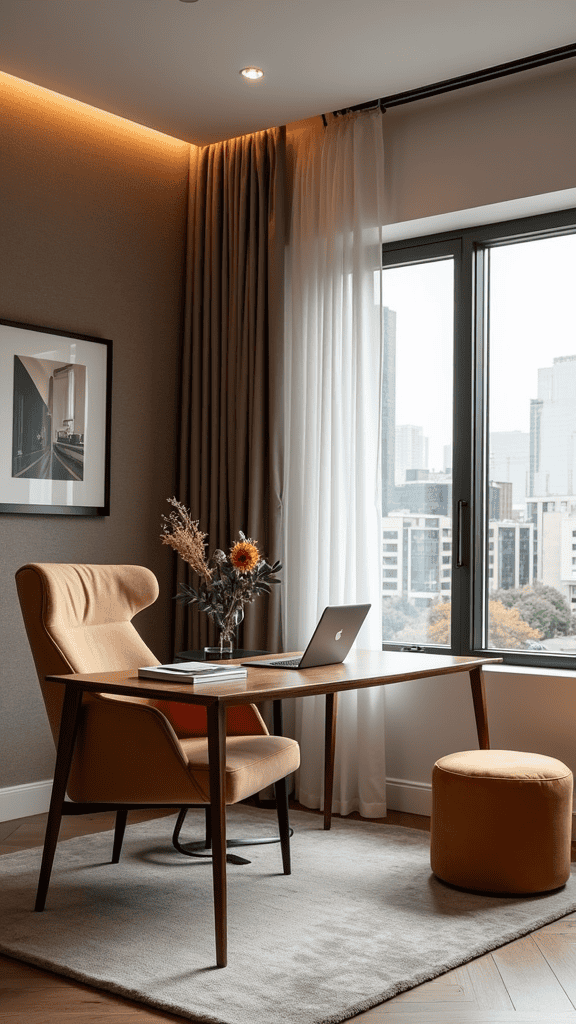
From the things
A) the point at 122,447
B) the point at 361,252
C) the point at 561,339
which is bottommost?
the point at 122,447

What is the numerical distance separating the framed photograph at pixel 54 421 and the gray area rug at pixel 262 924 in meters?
1.36

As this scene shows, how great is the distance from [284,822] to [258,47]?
2645 mm

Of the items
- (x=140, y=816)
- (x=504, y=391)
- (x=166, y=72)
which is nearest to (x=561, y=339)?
(x=504, y=391)

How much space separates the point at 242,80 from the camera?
4051 mm

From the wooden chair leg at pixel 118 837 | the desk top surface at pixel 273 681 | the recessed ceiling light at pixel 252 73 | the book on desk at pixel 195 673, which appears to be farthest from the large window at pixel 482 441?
the book on desk at pixel 195 673

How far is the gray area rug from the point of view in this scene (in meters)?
2.40

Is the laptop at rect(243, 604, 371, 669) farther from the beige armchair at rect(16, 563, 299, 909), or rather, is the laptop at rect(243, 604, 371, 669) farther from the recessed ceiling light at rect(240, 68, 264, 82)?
the recessed ceiling light at rect(240, 68, 264, 82)

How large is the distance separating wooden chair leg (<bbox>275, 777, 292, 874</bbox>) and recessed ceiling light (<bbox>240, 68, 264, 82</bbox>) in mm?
2553

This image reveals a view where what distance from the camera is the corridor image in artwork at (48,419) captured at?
164 inches

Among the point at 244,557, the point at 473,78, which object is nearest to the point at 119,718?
the point at 244,557

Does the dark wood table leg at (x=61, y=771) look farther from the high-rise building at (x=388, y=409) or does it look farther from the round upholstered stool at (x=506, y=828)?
the high-rise building at (x=388, y=409)

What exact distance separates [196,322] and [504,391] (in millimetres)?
1427

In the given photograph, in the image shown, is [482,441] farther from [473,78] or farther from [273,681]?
[273,681]

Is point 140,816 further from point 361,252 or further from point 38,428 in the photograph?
point 361,252
